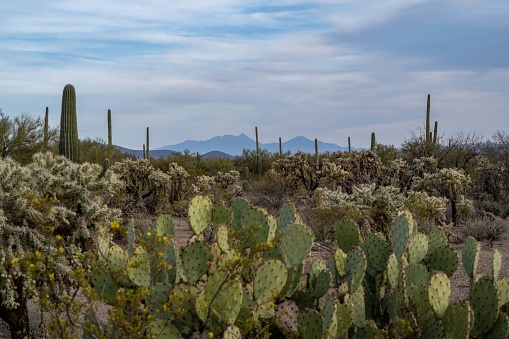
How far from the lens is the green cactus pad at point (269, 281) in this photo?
4.98 meters

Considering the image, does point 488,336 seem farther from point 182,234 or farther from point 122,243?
point 182,234

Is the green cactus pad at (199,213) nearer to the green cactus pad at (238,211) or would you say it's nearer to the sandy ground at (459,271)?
the green cactus pad at (238,211)

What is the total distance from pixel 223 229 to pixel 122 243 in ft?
30.1

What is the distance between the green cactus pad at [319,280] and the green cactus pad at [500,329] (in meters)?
1.35

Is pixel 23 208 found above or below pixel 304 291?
above

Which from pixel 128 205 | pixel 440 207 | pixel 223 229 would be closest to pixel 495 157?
pixel 440 207

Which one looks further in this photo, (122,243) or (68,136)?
(68,136)

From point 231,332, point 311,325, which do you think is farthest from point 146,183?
point 231,332

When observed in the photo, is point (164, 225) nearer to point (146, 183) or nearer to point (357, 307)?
point (357, 307)

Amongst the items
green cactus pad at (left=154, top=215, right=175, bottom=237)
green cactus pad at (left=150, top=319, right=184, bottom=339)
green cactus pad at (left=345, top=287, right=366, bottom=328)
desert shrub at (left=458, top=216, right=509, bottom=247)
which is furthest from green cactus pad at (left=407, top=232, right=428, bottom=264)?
desert shrub at (left=458, top=216, right=509, bottom=247)

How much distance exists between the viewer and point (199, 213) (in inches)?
229

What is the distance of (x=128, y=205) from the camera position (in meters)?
16.7

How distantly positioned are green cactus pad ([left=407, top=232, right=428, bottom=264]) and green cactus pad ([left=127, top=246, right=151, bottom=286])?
254 centimetres

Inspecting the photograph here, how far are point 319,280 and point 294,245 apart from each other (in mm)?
513
